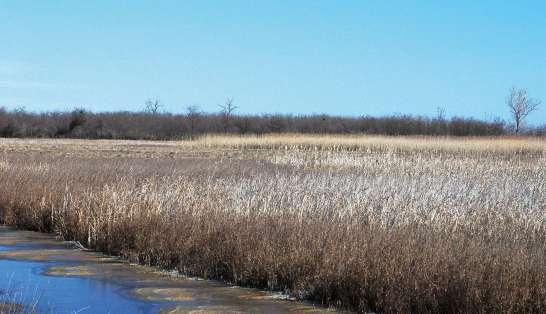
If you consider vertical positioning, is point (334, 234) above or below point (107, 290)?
above

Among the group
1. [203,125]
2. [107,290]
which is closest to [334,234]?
[107,290]

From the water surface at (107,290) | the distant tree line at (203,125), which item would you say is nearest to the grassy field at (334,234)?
the water surface at (107,290)

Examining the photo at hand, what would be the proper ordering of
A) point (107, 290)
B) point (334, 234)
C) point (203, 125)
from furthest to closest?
point (203, 125), point (334, 234), point (107, 290)

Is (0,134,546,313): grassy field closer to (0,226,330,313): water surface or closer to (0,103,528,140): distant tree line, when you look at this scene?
(0,226,330,313): water surface

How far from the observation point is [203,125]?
2685 inches

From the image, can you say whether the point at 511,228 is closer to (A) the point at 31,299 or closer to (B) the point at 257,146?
(A) the point at 31,299

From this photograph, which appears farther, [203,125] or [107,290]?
[203,125]

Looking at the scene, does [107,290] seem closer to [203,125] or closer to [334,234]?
[334,234]

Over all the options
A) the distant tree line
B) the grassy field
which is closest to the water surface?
the grassy field

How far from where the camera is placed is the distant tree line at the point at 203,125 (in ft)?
202

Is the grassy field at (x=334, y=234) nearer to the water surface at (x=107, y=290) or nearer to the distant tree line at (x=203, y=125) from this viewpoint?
the water surface at (x=107, y=290)

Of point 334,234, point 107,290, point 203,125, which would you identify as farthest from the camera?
point 203,125

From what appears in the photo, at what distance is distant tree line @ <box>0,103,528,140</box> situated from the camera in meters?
61.6

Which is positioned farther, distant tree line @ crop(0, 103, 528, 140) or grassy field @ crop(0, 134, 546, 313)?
distant tree line @ crop(0, 103, 528, 140)
